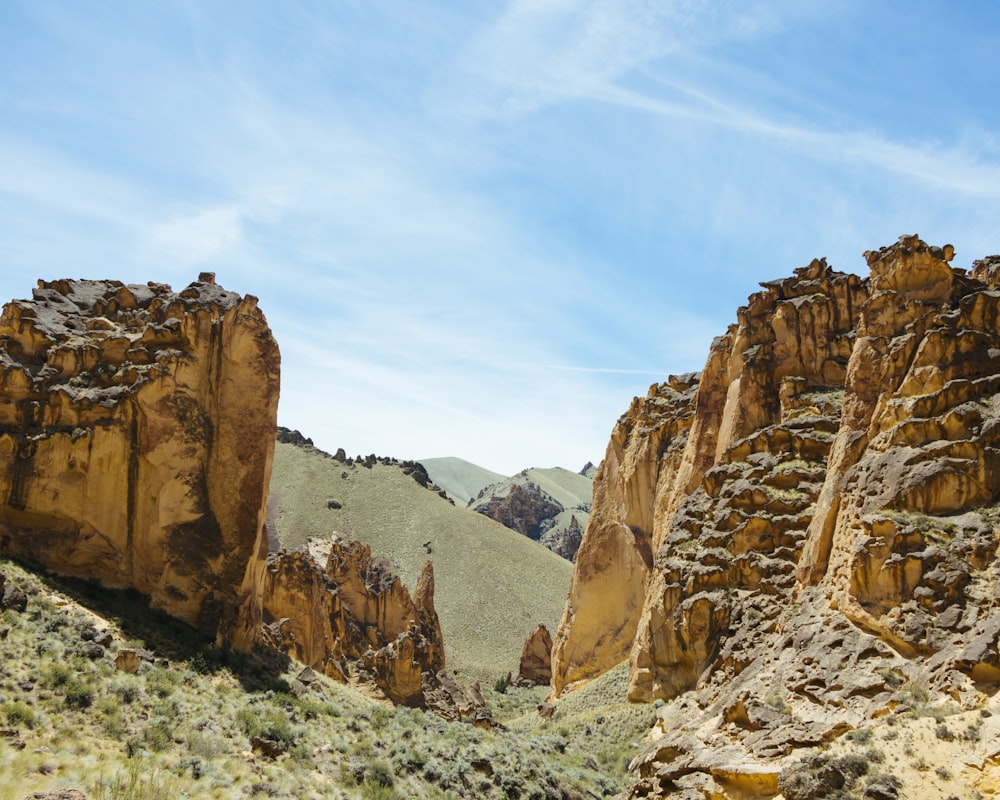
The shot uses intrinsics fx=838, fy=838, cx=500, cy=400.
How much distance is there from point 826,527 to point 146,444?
2190cm

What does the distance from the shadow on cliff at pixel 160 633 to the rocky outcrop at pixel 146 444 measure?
0.55m

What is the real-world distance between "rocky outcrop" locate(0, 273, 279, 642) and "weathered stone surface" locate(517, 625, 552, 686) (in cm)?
3916

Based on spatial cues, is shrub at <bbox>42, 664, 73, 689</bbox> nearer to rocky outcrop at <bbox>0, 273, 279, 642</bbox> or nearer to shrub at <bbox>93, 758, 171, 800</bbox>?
shrub at <bbox>93, 758, 171, 800</bbox>

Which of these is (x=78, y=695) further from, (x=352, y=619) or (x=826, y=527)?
(x=352, y=619)

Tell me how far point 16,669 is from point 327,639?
2764 cm

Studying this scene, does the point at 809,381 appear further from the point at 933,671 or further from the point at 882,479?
the point at 933,671

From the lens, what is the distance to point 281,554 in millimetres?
45625

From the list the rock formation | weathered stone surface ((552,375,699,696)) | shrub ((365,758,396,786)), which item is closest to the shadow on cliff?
shrub ((365,758,396,786))

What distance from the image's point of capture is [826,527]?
24922mm

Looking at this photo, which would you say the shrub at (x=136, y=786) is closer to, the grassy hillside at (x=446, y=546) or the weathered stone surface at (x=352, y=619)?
the weathered stone surface at (x=352, y=619)

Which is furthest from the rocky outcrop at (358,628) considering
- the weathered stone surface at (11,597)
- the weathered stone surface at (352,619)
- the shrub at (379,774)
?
the shrub at (379,774)

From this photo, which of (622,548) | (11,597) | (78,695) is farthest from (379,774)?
(622,548)

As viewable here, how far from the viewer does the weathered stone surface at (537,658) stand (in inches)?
2574

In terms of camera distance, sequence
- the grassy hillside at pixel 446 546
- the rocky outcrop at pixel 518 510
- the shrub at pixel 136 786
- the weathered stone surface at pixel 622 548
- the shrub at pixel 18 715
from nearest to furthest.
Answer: the shrub at pixel 136 786 < the shrub at pixel 18 715 < the weathered stone surface at pixel 622 548 < the grassy hillside at pixel 446 546 < the rocky outcrop at pixel 518 510
